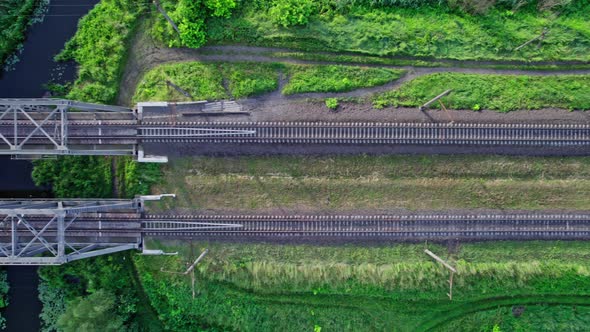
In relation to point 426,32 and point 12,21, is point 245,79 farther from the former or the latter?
point 12,21

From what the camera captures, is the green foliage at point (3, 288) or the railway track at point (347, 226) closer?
the railway track at point (347, 226)

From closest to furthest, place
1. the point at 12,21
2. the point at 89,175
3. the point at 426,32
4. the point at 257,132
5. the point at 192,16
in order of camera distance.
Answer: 1. the point at 192,16
2. the point at 257,132
3. the point at 426,32
4. the point at 89,175
5. the point at 12,21

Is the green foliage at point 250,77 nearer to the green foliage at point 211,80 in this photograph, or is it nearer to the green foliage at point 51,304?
the green foliage at point 211,80

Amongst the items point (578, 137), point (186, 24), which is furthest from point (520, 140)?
point (186, 24)

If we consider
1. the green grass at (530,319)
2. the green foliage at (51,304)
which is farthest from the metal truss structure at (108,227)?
the green grass at (530,319)

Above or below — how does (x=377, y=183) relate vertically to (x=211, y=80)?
below

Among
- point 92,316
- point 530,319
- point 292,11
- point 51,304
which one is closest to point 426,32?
point 292,11

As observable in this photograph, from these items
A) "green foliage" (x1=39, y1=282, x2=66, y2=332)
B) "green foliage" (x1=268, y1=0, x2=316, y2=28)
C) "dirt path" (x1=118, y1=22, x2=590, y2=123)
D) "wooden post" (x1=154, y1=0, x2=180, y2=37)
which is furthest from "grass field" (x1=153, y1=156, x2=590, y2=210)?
"green foliage" (x1=39, y1=282, x2=66, y2=332)

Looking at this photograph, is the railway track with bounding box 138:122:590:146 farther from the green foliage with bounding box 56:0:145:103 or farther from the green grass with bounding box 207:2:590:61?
the green foliage with bounding box 56:0:145:103
